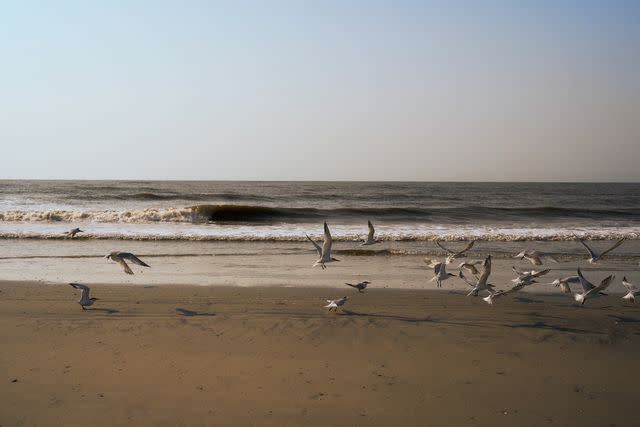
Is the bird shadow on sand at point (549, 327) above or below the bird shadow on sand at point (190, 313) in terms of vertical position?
above

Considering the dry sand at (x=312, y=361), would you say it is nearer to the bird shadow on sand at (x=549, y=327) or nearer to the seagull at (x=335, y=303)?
the bird shadow on sand at (x=549, y=327)

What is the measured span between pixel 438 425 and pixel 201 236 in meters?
13.1

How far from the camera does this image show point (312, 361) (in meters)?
5.47

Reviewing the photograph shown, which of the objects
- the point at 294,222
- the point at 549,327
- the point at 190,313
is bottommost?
the point at 294,222

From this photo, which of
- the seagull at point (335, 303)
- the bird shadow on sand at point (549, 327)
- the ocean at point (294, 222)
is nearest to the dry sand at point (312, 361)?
the bird shadow on sand at point (549, 327)

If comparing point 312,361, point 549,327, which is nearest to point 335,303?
point 312,361

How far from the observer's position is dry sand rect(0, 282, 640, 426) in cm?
439

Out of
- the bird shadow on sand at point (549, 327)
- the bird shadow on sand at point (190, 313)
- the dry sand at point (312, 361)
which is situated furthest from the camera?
the bird shadow on sand at point (190, 313)

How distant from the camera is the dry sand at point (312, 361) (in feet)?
14.4

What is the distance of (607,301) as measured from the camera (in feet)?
26.8

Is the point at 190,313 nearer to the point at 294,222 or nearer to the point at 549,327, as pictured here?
the point at 549,327

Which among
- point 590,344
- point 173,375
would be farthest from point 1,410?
point 590,344

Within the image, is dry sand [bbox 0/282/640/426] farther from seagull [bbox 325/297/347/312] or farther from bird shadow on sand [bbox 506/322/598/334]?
seagull [bbox 325/297/347/312]

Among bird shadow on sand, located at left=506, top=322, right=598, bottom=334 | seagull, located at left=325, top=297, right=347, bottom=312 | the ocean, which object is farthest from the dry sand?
the ocean
